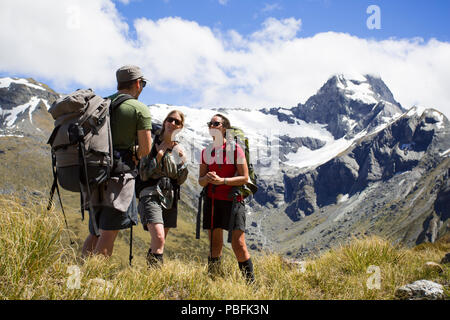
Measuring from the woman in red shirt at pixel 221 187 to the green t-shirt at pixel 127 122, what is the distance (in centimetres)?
138

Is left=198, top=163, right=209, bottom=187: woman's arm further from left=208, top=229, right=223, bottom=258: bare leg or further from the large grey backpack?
the large grey backpack

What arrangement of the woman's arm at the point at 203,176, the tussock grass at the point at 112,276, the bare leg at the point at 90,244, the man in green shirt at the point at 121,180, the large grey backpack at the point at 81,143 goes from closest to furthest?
the tussock grass at the point at 112,276 < the large grey backpack at the point at 81,143 < the man in green shirt at the point at 121,180 < the bare leg at the point at 90,244 < the woman's arm at the point at 203,176

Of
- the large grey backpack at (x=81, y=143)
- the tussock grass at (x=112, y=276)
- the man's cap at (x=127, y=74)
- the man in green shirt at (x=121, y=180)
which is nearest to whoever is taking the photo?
the tussock grass at (x=112, y=276)

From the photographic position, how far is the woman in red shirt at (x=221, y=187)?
5945mm

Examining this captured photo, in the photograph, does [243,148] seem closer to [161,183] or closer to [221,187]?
[221,187]

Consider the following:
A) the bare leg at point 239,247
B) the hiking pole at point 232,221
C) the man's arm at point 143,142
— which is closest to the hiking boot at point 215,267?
the bare leg at point 239,247

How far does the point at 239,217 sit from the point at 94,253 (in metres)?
2.33

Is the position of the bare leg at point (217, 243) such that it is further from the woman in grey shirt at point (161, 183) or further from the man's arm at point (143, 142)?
the man's arm at point (143, 142)

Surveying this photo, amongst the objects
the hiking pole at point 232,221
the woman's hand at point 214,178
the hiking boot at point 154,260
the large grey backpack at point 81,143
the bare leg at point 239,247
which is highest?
the large grey backpack at point 81,143

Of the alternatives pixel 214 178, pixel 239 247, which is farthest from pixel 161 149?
pixel 239 247

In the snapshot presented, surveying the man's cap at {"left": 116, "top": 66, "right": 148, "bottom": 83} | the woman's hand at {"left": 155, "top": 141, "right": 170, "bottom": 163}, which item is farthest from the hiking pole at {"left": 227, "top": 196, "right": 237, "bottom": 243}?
the man's cap at {"left": 116, "top": 66, "right": 148, "bottom": 83}

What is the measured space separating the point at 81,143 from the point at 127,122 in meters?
0.83
